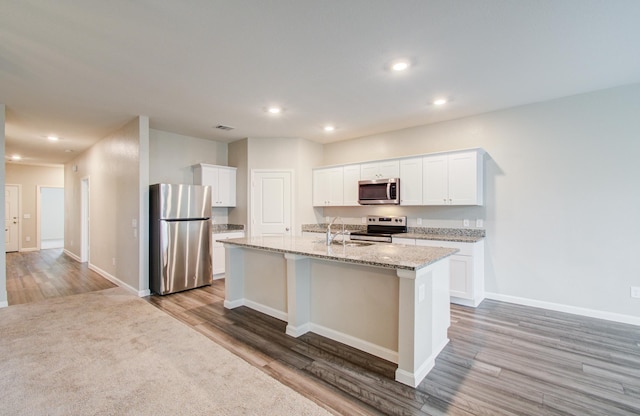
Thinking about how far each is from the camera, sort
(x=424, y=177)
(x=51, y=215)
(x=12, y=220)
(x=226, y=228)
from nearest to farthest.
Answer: (x=424, y=177) → (x=226, y=228) → (x=12, y=220) → (x=51, y=215)

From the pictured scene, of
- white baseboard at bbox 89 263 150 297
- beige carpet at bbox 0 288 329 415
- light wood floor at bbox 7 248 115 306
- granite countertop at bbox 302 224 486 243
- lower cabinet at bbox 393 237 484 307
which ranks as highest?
granite countertop at bbox 302 224 486 243

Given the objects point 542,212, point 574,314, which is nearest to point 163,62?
point 542,212

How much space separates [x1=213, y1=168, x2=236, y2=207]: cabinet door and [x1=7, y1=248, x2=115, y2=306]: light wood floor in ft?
7.58

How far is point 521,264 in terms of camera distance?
159 inches

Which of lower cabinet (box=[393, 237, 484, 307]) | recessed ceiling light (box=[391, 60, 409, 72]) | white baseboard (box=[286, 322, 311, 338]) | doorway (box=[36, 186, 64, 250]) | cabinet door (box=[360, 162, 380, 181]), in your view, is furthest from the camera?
doorway (box=[36, 186, 64, 250])

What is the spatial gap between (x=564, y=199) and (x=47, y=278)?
27.8 feet

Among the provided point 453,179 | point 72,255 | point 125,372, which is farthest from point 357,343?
point 72,255

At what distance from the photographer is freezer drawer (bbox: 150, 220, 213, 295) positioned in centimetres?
450

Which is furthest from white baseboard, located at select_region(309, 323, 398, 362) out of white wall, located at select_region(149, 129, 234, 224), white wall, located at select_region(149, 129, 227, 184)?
white wall, located at select_region(149, 129, 227, 184)

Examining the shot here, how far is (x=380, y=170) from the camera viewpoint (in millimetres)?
5117

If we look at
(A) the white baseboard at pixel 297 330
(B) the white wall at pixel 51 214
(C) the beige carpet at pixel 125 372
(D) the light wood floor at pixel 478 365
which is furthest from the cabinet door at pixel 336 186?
(B) the white wall at pixel 51 214

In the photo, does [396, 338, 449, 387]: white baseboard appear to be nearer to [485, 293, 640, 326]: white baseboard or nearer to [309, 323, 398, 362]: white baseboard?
[309, 323, 398, 362]: white baseboard

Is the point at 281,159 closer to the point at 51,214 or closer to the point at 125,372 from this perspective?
the point at 125,372

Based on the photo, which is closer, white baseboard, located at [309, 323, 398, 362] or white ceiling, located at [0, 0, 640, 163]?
white ceiling, located at [0, 0, 640, 163]
